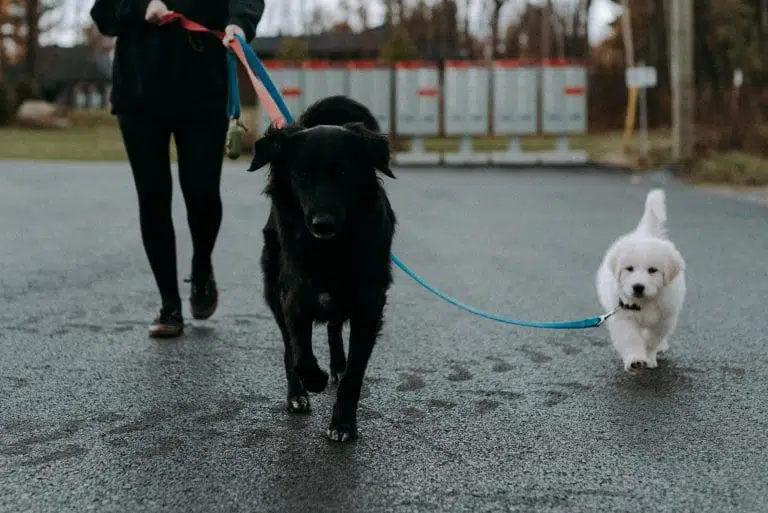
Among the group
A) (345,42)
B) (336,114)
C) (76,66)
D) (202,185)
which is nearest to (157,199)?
(202,185)

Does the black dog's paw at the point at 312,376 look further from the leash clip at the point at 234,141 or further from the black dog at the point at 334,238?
the leash clip at the point at 234,141

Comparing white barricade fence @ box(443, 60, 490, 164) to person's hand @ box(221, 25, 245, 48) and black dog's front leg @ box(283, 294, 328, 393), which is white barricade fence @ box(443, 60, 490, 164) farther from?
black dog's front leg @ box(283, 294, 328, 393)

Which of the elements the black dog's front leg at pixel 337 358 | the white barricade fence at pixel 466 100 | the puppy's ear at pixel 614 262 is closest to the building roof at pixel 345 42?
the white barricade fence at pixel 466 100

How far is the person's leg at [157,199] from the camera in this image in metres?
5.53

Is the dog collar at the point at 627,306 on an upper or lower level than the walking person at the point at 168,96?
lower

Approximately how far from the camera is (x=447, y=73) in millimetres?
26188

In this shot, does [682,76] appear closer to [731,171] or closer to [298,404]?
[731,171]

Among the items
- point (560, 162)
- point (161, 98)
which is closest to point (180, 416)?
point (161, 98)

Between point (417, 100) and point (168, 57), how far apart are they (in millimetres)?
20916

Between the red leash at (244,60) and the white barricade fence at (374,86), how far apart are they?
2119 centimetres

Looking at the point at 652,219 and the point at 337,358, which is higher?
the point at 652,219

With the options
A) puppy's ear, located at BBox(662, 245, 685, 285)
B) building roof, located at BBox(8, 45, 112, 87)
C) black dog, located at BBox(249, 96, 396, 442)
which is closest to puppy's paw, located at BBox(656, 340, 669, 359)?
puppy's ear, located at BBox(662, 245, 685, 285)

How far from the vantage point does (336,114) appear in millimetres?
4273

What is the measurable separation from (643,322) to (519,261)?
4009mm
